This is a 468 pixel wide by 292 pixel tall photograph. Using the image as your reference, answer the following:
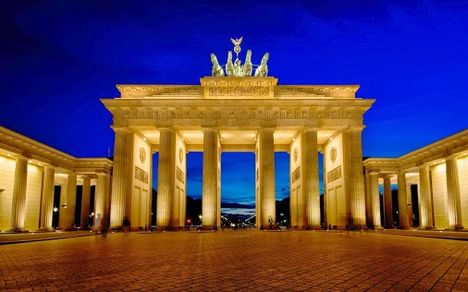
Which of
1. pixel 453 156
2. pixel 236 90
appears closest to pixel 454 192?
pixel 453 156

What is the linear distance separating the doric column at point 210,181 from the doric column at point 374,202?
55.2ft

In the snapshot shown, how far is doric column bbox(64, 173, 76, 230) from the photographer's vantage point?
48.0 m

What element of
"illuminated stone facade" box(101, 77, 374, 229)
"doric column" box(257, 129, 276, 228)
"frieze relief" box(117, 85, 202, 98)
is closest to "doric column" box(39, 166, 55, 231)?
"illuminated stone facade" box(101, 77, 374, 229)

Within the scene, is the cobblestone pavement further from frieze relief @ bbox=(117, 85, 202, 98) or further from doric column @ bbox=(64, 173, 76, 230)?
doric column @ bbox=(64, 173, 76, 230)

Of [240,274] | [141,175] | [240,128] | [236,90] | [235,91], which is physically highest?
[236,90]

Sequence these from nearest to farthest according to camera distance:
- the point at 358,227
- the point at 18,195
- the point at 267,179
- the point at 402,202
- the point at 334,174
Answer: the point at 18,195
the point at 358,227
the point at 267,179
the point at 334,174
the point at 402,202

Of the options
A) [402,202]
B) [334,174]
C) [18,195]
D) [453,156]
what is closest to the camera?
[453,156]

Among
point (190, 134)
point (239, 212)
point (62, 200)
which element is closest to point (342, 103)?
point (190, 134)

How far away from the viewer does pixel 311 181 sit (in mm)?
39500

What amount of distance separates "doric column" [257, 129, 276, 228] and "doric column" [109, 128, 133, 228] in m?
13.4

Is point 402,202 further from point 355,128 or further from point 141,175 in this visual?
point 141,175

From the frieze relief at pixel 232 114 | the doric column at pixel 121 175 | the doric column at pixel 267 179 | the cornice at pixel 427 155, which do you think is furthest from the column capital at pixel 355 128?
the doric column at pixel 121 175

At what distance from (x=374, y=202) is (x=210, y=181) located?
19.6 m

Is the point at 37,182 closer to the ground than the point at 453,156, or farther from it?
closer to the ground
